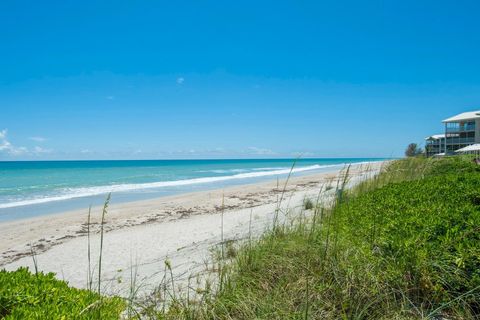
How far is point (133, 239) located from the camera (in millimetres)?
9070

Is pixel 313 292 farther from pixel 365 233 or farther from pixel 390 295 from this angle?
pixel 365 233

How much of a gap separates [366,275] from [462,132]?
Answer: 55919mm

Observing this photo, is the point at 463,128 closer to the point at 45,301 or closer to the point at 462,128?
the point at 462,128

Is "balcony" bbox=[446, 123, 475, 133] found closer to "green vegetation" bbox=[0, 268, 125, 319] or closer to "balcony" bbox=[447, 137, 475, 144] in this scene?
"balcony" bbox=[447, 137, 475, 144]

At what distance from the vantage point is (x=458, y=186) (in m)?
6.04

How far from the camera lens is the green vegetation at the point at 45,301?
7.10 feet

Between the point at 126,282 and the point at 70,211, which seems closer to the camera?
the point at 126,282

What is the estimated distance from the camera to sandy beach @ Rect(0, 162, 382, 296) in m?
5.60

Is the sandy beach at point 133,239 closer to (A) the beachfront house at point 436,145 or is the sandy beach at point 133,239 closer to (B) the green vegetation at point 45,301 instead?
(B) the green vegetation at point 45,301

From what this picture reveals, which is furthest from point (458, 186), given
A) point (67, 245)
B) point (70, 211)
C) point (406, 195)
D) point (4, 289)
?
point (70, 211)

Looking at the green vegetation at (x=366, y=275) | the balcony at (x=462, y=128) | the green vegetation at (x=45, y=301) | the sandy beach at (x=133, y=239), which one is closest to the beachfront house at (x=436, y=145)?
the balcony at (x=462, y=128)

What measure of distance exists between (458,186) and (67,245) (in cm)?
975

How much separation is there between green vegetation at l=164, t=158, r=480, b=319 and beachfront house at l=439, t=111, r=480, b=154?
49920 mm

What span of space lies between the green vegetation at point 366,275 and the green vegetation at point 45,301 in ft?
2.09
